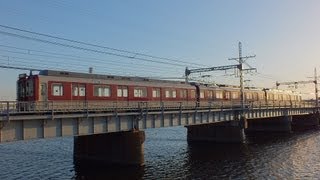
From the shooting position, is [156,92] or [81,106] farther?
[156,92]

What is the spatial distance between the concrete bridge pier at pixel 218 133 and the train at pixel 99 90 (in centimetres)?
861

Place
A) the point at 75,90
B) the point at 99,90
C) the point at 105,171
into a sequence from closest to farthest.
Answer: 1. the point at 75,90
2. the point at 105,171
3. the point at 99,90

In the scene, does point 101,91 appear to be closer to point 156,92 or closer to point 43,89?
point 43,89

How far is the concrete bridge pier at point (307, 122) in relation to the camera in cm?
10744

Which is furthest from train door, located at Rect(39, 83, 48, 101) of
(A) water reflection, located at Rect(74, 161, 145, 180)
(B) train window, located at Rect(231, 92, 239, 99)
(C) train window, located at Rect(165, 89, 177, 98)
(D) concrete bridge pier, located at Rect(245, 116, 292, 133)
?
(D) concrete bridge pier, located at Rect(245, 116, 292, 133)

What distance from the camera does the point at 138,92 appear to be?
49.9m

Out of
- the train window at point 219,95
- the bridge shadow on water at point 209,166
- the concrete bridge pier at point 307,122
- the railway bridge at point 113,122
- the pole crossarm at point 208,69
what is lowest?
the bridge shadow on water at point 209,166

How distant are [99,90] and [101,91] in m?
0.34

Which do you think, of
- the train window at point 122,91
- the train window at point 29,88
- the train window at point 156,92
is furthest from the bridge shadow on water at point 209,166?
the train window at point 29,88

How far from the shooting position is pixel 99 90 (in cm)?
4438

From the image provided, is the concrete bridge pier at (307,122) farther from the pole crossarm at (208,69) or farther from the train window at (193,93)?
the train window at (193,93)

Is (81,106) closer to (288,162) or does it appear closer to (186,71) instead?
(288,162)

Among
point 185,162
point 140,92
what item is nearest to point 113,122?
point 140,92

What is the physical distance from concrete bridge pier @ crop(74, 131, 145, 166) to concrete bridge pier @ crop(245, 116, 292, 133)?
174 ft
